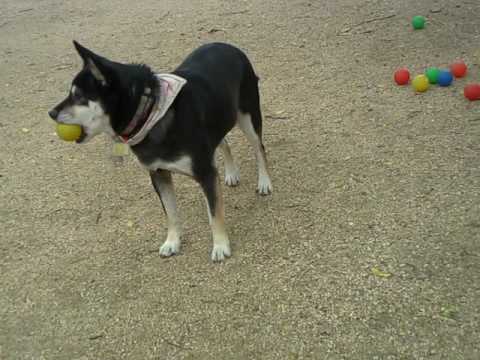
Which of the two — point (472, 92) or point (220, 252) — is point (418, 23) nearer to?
point (472, 92)

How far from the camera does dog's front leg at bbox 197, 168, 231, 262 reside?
3.70m

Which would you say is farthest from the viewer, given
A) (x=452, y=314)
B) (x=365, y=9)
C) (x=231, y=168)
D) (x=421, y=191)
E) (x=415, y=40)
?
(x=365, y=9)

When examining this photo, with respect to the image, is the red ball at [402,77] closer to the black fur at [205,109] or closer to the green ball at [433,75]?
the green ball at [433,75]

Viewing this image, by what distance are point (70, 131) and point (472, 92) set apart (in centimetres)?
404

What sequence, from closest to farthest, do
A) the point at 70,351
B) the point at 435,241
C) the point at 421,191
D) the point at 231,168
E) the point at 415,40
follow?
1. the point at 70,351
2. the point at 435,241
3. the point at 421,191
4. the point at 231,168
5. the point at 415,40

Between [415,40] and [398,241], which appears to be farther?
[415,40]

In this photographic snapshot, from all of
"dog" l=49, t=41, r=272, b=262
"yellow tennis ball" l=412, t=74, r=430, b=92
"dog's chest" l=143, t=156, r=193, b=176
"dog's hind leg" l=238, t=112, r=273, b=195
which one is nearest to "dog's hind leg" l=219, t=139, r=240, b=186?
"dog's hind leg" l=238, t=112, r=273, b=195

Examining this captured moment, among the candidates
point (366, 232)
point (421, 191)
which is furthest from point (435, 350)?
point (421, 191)

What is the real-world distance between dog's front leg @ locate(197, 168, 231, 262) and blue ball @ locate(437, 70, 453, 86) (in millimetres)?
3241

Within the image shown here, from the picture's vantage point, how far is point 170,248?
406cm

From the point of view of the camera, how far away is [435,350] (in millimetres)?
2869

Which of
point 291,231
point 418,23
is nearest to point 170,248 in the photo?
point 291,231

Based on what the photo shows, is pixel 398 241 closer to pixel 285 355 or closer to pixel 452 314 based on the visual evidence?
pixel 452 314

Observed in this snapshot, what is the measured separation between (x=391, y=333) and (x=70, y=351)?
2.03 m
